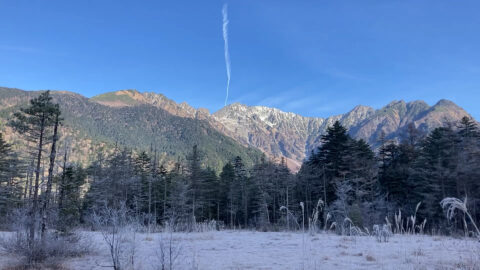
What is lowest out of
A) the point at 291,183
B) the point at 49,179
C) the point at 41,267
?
the point at 41,267

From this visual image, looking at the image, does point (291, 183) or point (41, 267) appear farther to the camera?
point (291, 183)

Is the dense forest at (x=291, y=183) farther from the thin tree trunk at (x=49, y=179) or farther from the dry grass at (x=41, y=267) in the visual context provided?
the dry grass at (x=41, y=267)

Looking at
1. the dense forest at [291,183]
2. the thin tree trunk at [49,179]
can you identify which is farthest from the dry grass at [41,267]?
the dense forest at [291,183]

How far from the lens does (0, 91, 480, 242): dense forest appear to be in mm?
12867

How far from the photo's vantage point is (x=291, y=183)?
141 feet

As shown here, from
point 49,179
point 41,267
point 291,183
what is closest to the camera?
point 41,267

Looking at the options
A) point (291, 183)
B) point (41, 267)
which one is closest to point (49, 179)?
point (41, 267)

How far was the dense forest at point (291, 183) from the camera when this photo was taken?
42.2ft

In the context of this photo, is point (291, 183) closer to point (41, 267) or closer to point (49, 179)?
point (49, 179)

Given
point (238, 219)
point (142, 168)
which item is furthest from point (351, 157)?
point (142, 168)

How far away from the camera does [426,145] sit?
33281mm

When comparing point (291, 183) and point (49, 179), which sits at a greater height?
point (291, 183)

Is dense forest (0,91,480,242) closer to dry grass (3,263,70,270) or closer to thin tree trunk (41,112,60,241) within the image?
thin tree trunk (41,112,60,241)

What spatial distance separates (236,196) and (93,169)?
2199cm
